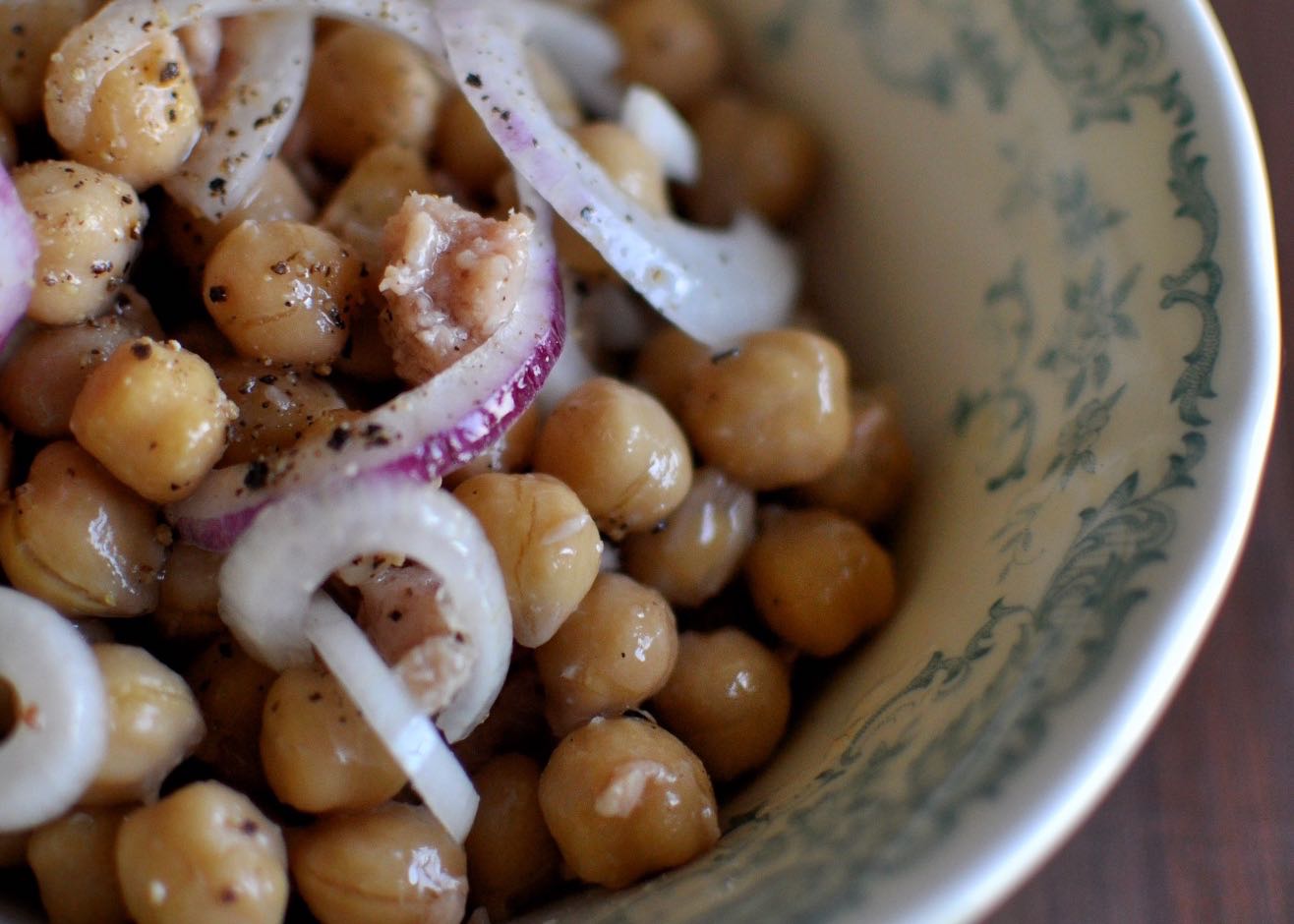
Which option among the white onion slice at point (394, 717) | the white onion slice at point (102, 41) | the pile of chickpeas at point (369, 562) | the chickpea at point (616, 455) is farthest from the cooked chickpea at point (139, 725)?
the white onion slice at point (102, 41)

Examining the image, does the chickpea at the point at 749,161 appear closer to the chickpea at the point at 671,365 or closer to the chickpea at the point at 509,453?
the chickpea at the point at 671,365

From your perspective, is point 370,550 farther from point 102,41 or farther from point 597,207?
point 102,41

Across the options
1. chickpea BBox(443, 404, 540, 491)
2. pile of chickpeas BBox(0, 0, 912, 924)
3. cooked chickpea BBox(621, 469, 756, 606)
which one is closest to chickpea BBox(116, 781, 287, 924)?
pile of chickpeas BBox(0, 0, 912, 924)

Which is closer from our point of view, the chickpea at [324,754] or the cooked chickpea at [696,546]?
the chickpea at [324,754]

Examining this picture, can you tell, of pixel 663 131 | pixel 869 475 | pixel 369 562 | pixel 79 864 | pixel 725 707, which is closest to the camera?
pixel 79 864

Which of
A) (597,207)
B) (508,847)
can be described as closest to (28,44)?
(597,207)

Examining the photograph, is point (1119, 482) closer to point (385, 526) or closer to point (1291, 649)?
point (385, 526)
